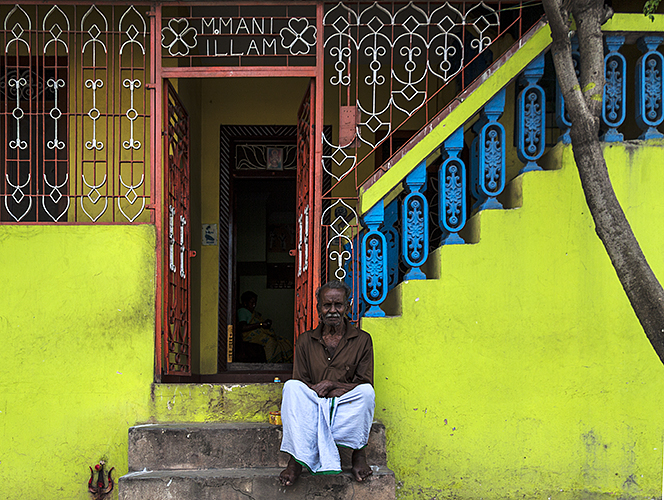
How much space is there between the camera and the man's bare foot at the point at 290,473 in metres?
4.04

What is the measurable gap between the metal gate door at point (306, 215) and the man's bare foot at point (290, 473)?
112 centimetres

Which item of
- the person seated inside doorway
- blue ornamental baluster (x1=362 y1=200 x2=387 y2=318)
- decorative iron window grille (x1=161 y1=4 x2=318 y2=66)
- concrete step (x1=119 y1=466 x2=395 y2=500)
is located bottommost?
concrete step (x1=119 y1=466 x2=395 y2=500)

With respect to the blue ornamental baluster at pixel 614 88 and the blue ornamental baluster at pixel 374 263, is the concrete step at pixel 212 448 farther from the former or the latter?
the blue ornamental baluster at pixel 614 88

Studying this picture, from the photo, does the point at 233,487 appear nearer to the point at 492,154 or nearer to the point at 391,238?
the point at 391,238

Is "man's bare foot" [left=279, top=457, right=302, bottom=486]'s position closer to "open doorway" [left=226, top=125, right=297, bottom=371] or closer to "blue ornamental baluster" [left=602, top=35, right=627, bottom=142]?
"blue ornamental baluster" [left=602, top=35, right=627, bottom=142]

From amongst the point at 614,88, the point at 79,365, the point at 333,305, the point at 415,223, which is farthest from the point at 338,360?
the point at 614,88

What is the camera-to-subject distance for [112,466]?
4.68m

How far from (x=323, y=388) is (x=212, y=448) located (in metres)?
0.90

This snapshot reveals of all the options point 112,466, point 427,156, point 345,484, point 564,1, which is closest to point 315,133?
point 427,156

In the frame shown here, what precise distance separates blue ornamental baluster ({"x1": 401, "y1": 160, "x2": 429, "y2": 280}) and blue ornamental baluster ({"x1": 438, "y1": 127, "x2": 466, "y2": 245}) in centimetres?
12

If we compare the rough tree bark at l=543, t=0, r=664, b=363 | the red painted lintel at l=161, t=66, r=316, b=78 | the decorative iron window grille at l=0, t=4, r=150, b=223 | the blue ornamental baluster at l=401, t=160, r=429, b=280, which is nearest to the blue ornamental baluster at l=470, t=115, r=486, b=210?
the blue ornamental baluster at l=401, t=160, r=429, b=280

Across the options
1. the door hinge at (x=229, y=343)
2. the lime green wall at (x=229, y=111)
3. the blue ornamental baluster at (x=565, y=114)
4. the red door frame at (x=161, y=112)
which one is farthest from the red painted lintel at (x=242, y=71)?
the door hinge at (x=229, y=343)

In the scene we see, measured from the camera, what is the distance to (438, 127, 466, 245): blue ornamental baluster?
470 centimetres

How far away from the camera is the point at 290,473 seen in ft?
13.3
